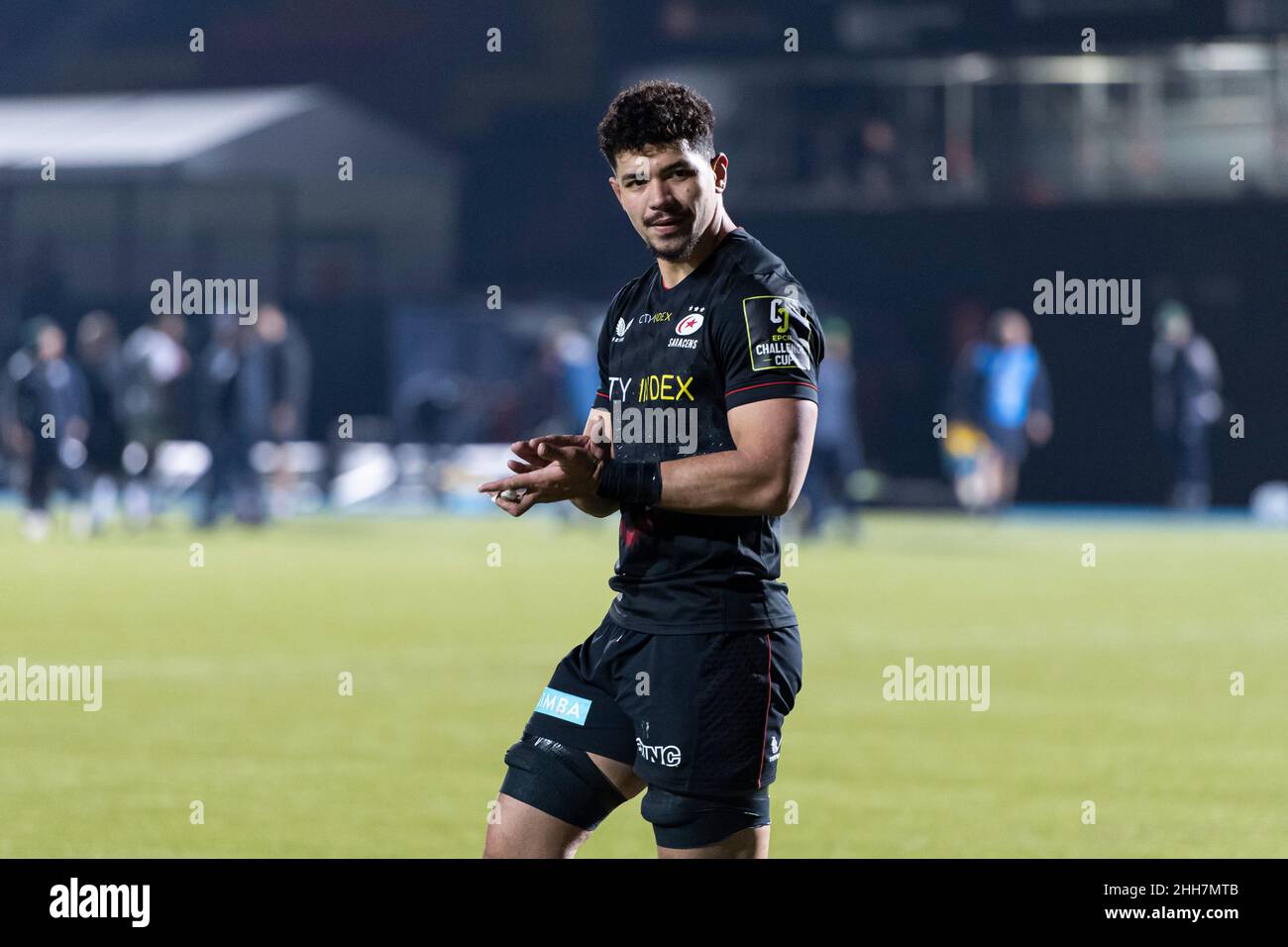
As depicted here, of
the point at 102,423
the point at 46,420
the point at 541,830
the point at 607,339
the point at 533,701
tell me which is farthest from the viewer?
the point at 102,423

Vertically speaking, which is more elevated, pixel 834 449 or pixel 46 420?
pixel 46 420

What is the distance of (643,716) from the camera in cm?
477

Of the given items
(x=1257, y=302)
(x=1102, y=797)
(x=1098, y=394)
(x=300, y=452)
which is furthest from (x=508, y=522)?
(x=1102, y=797)

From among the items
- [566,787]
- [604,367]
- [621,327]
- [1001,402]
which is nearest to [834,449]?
[1001,402]

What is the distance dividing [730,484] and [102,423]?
19.7 meters

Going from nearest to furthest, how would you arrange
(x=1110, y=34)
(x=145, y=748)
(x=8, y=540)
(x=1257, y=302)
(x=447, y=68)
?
(x=145, y=748) → (x=8, y=540) → (x=1257, y=302) → (x=1110, y=34) → (x=447, y=68)

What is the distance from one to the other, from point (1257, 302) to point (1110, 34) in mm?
5138

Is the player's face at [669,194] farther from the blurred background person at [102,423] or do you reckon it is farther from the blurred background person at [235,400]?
the blurred background person at [102,423]

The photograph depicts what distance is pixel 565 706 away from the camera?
4.98 metres

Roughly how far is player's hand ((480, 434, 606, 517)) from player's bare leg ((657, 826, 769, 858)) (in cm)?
80

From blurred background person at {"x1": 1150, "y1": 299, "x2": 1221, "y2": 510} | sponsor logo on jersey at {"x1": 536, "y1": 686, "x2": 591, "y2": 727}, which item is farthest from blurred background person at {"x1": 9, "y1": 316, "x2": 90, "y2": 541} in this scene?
sponsor logo on jersey at {"x1": 536, "y1": 686, "x2": 591, "y2": 727}

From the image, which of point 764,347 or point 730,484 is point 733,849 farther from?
point 764,347

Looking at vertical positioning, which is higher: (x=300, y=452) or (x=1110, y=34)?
(x=1110, y=34)
